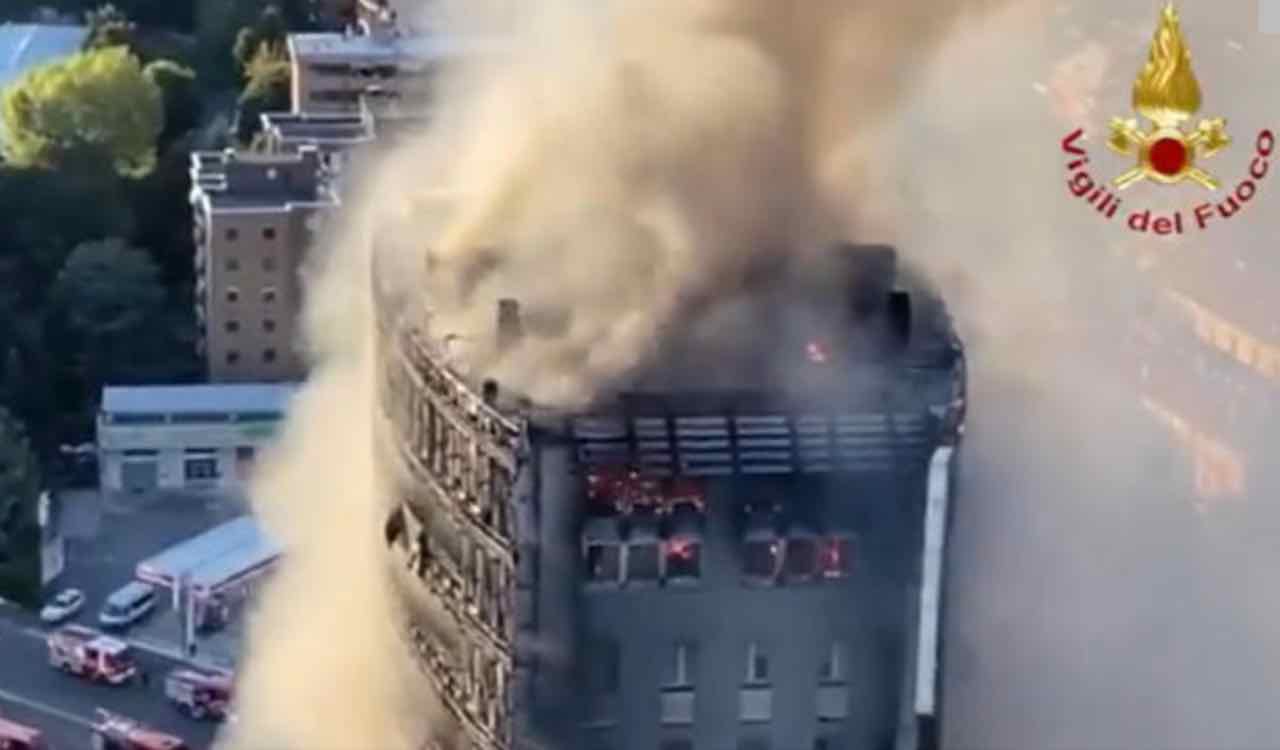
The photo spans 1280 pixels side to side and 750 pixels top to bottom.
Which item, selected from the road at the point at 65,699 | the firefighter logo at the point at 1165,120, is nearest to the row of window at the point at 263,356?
the road at the point at 65,699

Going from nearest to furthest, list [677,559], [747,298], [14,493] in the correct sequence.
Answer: [677,559] < [747,298] < [14,493]

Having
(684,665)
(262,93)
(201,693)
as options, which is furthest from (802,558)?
(262,93)

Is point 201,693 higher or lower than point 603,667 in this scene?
lower

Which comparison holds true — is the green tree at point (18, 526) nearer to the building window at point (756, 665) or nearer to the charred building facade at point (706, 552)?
the charred building facade at point (706, 552)

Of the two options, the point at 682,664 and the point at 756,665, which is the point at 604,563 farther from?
the point at 756,665

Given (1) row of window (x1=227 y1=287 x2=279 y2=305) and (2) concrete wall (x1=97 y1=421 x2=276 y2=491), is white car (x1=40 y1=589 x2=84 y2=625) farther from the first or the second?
(1) row of window (x1=227 y1=287 x2=279 y2=305)

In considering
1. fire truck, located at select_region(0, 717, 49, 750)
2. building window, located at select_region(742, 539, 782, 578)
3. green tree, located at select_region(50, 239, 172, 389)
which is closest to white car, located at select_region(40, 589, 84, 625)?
fire truck, located at select_region(0, 717, 49, 750)

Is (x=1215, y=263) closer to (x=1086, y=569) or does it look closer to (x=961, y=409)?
(x=1086, y=569)

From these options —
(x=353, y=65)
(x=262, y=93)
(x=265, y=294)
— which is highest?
(x=353, y=65)
